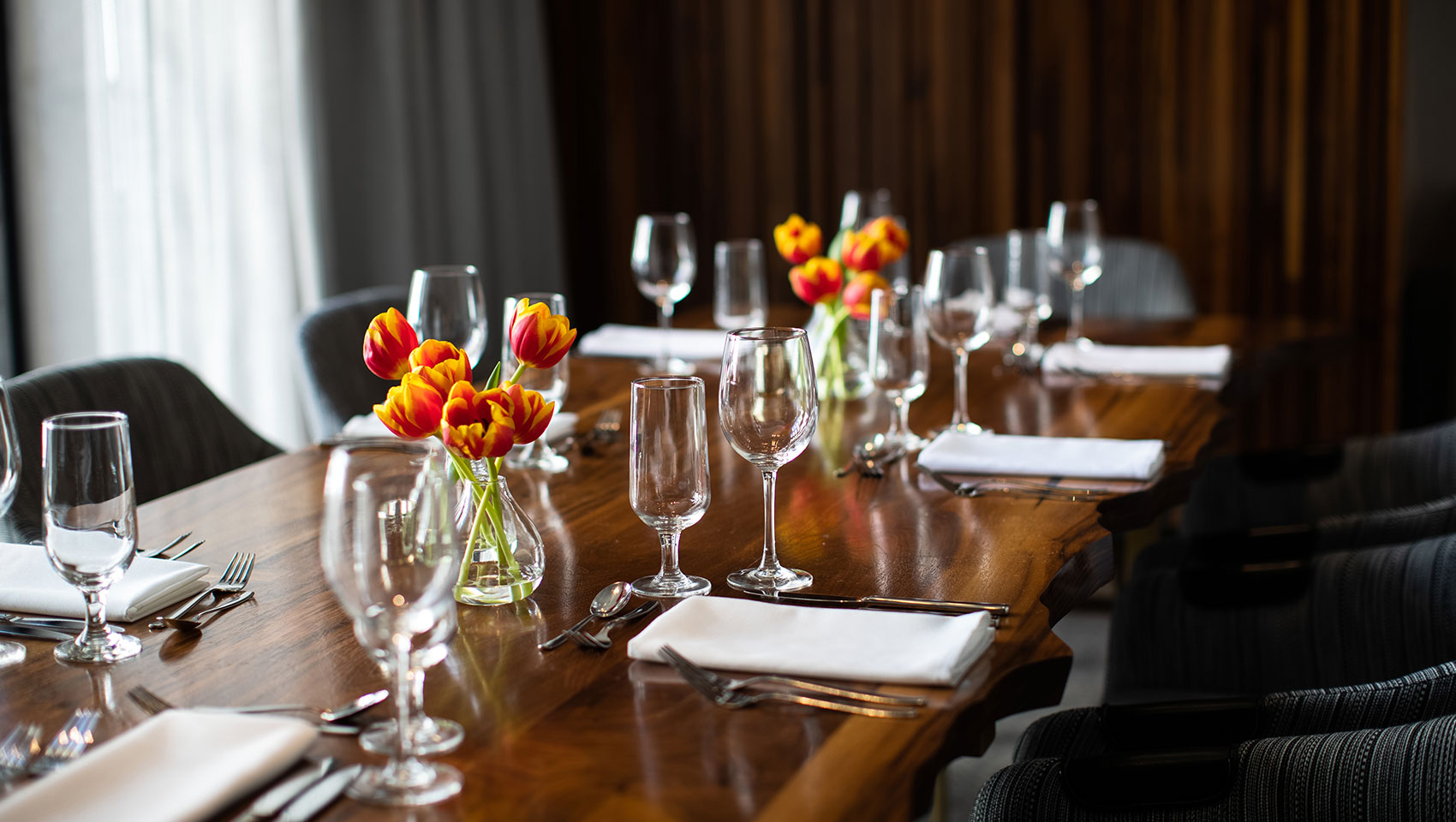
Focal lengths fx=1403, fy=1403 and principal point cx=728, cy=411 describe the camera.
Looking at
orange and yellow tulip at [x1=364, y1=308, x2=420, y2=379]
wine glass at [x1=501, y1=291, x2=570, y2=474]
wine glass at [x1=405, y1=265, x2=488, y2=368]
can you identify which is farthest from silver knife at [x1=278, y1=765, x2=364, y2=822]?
wine glass at [x1=405, y1=265, x2=488, y2=368]

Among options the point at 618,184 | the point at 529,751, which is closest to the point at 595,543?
the point at 529,751

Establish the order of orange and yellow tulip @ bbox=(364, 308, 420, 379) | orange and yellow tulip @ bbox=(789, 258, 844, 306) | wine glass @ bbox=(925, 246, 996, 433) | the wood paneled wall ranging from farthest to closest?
the wood paneled wall
orange and yellow tulip @ bbox=(789, 258, 844, 306)
wine glass @ bbox=(925, 246, 996, 433)
orange and yellow tulip @ bbox=(364, 308, 420, 379)

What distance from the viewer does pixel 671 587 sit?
1.18 m

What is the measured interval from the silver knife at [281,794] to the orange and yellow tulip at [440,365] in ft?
1.06

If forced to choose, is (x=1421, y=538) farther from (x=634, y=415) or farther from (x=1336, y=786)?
A: (x=634, y=415)

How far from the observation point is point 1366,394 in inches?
146

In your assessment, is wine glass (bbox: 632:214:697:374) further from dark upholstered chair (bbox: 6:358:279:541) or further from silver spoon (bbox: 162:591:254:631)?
silver spoon (bbox: 162:591:254:631)

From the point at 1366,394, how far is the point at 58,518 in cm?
346

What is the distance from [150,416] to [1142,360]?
4.86 feet

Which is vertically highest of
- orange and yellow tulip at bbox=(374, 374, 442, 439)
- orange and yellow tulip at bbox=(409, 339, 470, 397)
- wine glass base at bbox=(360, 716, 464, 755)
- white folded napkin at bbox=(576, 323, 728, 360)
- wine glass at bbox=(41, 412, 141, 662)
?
orange and yellow tulip at bbox=(409, 339, 470, 397)

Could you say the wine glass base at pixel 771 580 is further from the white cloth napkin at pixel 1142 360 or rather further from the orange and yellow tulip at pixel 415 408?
the white cloth napkin at pixel 1142 360

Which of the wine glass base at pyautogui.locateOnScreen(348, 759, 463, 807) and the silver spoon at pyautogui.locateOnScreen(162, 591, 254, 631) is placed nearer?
the wine glass base at pyautogui.locateOnScreen(348, 759, 463, 807)

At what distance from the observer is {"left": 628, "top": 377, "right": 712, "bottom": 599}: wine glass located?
111cm

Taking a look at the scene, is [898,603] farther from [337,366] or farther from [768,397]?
[337,366]
